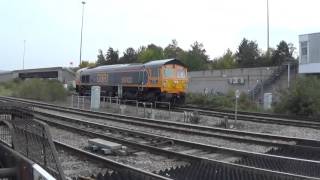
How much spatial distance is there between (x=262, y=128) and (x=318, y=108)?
683 cm

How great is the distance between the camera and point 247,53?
352ft

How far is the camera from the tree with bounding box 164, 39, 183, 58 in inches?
4340

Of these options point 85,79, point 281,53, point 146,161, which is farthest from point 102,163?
point 281,53

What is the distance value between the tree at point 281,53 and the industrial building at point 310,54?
1426 inches

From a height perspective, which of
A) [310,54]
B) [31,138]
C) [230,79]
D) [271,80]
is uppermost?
[310,54]

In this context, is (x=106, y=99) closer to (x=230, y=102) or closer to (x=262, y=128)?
(x=230, y=102)

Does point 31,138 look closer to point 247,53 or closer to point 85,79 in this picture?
point 85,79

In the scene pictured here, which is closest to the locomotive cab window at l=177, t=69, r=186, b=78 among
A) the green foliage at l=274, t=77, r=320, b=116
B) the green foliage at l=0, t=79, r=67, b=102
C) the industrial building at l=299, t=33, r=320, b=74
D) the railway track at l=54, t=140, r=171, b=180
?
the green foliage at l=274, t=77, r=320, b=116

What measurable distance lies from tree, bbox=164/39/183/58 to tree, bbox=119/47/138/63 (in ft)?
24.3

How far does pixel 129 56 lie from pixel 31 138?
10472 cm

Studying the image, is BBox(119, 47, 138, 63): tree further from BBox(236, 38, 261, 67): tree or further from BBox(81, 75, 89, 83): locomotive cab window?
BBox(81, 75, 89, 83): locomotive cab window

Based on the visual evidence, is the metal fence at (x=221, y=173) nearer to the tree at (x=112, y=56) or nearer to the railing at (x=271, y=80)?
the railing at (x=271, y=80)

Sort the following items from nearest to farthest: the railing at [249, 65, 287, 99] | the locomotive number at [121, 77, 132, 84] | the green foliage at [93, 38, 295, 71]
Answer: the locomotive number at [121, 77, 132, 84] < the railing at [249, 65, 287, 99] < the green foliage at [93, 38, 295, 71]

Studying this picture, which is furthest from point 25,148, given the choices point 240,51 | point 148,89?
point 240,51
